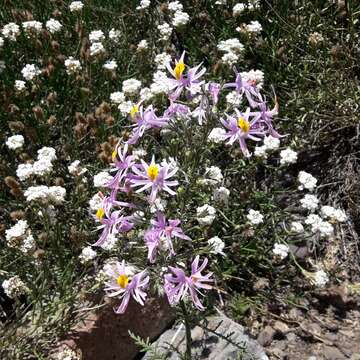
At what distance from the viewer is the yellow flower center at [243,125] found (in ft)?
7.05

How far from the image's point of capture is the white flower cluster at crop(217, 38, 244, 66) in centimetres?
366

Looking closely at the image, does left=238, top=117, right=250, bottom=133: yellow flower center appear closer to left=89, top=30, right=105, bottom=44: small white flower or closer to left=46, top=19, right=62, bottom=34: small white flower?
left=89, top=30, right=105, bottom=44: small white flower

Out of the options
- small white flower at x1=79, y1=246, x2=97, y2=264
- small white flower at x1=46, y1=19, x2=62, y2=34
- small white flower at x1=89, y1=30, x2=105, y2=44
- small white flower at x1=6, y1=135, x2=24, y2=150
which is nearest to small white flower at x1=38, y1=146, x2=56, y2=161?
small white flower at x1=6, y1=135, x2=24, y2=150

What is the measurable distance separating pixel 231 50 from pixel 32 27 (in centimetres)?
134

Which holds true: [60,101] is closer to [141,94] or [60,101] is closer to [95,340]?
[141,94]

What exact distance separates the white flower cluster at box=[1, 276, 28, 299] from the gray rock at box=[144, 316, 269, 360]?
74 cm

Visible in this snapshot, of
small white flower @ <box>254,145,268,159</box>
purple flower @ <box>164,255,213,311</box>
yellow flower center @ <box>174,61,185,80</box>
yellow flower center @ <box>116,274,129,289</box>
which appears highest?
yellow flower center @ <box>174,61,185,80</box>

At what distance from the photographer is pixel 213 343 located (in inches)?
125

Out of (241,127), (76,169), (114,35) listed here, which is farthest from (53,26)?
(241,127)

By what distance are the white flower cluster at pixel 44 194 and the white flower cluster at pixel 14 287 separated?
1.38ft

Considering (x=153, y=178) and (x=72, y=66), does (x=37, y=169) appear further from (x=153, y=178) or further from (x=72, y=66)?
(x=153, y=178)

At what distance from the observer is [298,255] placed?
3.75 meters

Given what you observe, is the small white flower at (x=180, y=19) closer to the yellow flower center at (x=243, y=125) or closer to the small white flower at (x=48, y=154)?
the small white flower at (x=48, y=154)

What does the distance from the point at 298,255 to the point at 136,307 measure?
3.65 feet
